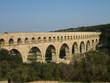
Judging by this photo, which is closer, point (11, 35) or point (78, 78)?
point (78, 78)

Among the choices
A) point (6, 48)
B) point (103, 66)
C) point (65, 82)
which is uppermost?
point (6, 48)

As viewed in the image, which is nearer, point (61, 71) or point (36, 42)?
point (61, 71)

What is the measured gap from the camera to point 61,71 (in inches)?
780

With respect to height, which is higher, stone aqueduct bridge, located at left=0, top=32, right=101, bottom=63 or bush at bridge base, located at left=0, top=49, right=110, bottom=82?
stone aqueduct bridge, located at left=0, top=32, right=101, bottom=63

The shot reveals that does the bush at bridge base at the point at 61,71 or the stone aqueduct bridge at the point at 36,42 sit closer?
the bush at bridge base at the point at 61,71

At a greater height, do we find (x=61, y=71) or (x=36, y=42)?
(x=36, y=42)

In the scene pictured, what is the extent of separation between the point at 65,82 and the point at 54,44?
1402 centimetres

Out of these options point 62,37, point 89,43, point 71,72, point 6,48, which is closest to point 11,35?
point 6,48

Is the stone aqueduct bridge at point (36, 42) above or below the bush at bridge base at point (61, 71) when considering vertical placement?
above

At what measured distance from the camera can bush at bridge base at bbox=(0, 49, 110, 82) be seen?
58.8 feet

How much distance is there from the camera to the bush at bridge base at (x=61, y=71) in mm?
17922

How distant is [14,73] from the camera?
17.4 meters

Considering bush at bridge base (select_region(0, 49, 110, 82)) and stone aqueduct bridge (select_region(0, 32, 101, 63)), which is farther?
stone aqueduct bridge (select_region(0, 32, 101, 63))

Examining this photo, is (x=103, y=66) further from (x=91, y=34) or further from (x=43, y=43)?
(x=91, y=34)
